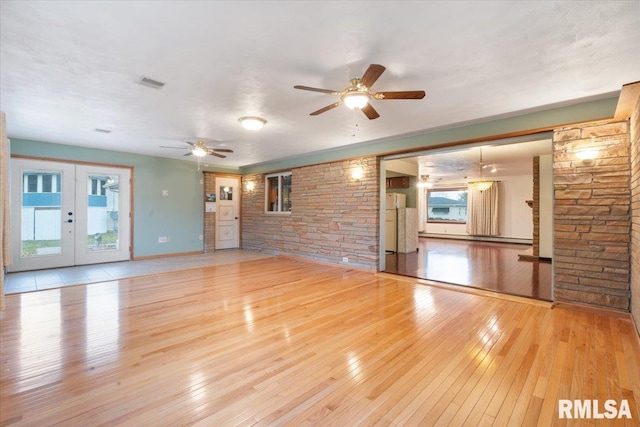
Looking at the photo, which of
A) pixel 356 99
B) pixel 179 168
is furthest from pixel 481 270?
pixel 179 168

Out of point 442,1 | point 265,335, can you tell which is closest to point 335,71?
point 442,1

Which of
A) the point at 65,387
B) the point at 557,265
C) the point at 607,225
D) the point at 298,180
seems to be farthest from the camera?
the point at 298,180

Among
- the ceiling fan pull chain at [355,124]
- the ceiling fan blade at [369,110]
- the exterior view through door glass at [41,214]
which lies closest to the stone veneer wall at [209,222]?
the exterior view through door glass at [41,214]

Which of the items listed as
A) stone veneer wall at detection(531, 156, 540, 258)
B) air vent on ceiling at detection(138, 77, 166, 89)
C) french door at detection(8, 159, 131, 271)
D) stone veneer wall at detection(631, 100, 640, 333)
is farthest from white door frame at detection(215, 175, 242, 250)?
stone veneer wall at detection(631, 100, 640, 333)

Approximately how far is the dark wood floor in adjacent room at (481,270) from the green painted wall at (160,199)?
17.7 ft

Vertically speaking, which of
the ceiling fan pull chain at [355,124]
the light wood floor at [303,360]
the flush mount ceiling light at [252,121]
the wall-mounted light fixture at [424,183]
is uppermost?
the ceiling fan pull chain at [355,124]

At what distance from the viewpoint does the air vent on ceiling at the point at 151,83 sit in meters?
2.96

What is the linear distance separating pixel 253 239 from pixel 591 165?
744 cm

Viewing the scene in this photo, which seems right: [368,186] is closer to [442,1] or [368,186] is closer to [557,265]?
[557,265]

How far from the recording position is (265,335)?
274 cm

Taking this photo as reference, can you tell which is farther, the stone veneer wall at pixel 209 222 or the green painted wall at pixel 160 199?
the stone veneer wall at pixel 209 222

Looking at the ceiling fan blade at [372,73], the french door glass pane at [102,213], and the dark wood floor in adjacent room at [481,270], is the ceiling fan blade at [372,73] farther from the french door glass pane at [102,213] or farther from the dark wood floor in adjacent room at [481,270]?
the french door glass pane at [102,213]

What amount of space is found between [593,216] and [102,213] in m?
8.74

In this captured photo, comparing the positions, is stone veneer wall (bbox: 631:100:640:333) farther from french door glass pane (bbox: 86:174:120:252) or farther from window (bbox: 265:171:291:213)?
french door glass pane (bbox: 86:174:120:252)
